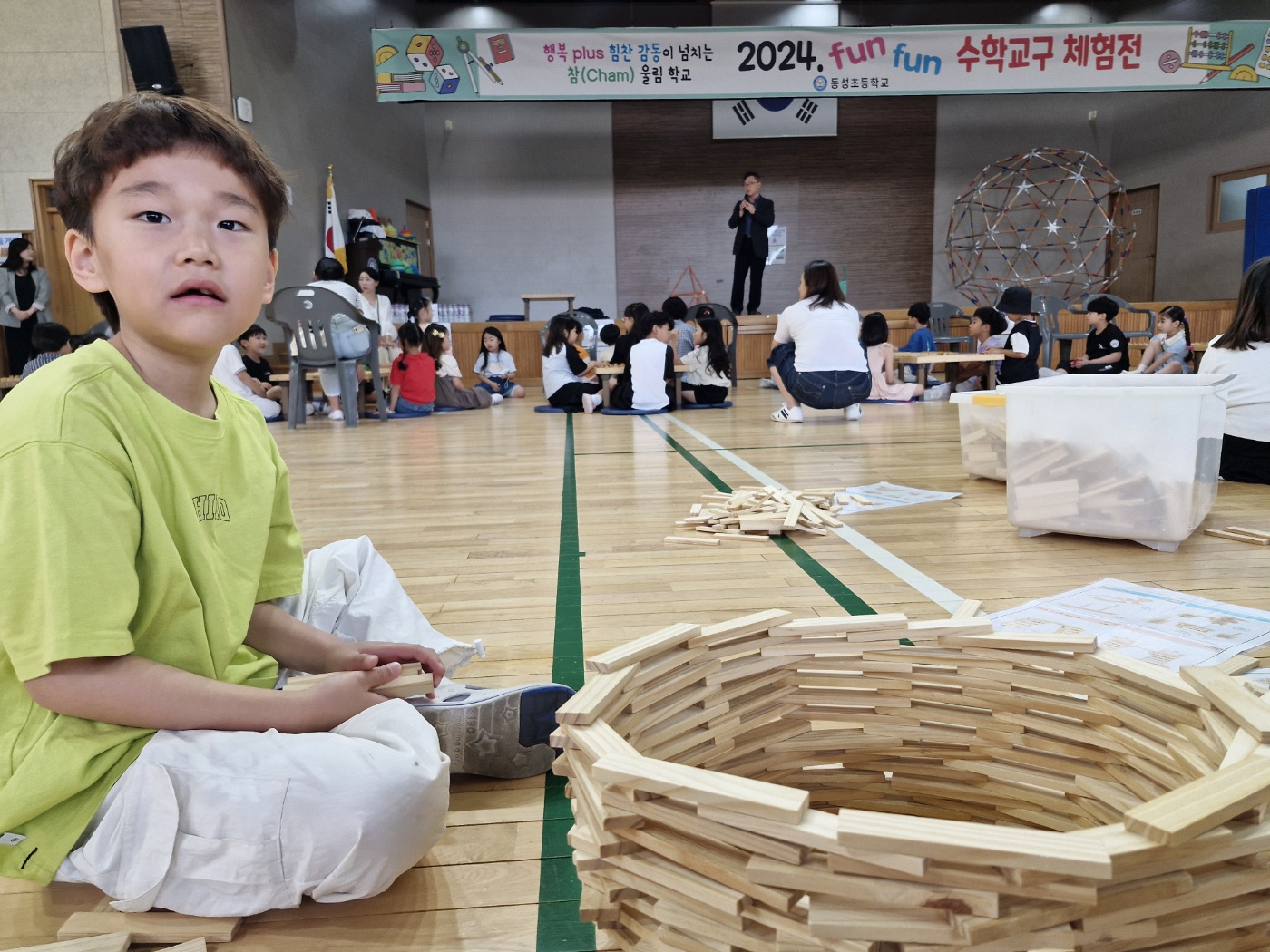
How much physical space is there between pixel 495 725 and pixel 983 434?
7.66 feet

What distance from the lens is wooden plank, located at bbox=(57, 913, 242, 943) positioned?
79cm

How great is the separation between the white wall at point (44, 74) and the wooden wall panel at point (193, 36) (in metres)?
0.22

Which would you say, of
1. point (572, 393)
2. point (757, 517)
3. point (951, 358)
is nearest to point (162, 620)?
point (757, 517)

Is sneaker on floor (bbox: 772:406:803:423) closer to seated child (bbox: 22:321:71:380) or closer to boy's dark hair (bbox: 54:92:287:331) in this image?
seated child (bbox: 22:321:71:380)

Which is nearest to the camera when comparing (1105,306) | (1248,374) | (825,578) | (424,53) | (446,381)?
(825,578)

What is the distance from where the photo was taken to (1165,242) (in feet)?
36.1

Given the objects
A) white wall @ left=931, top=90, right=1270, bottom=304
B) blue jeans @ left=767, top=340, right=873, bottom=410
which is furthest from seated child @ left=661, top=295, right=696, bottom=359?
white wall @ left=931, top=90, right=1270, bottom=304

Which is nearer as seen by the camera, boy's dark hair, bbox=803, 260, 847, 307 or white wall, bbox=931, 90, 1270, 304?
boy's dark hair, bbox=803, 260, 847, 307

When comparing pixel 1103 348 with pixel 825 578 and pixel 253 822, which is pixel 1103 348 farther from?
pixel 253 822

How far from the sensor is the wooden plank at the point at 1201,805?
1.52 feet

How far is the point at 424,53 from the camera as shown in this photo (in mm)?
7793

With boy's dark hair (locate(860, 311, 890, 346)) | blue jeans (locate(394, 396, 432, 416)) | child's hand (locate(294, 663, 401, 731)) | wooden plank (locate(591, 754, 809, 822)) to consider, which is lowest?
blue jeans (locate(394, 396, 432, 416))

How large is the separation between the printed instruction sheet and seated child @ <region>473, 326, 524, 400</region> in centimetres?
661

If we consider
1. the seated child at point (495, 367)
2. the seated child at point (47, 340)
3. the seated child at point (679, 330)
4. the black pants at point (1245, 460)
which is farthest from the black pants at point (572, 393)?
the black pants at point (1245, 460)
